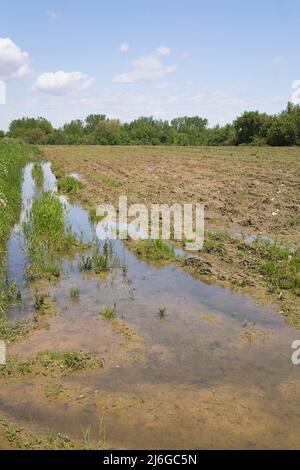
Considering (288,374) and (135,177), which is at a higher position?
(135,177)

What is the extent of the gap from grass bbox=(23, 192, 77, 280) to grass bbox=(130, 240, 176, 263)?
1446 mm

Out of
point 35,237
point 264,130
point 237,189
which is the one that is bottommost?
point 35,237

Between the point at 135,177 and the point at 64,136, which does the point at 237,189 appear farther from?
the point at 64,136

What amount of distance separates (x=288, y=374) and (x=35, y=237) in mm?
5994

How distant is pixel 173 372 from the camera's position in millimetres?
4781

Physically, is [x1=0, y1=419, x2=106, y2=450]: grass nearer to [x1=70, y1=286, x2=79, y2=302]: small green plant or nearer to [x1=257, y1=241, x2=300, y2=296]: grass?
[x1=70, y1=286, x2=79, y2=302]: small green plant

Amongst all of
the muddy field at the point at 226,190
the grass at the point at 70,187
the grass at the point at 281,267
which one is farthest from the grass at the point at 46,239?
the grass at the point at 70,187

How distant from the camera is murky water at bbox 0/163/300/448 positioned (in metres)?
3.91

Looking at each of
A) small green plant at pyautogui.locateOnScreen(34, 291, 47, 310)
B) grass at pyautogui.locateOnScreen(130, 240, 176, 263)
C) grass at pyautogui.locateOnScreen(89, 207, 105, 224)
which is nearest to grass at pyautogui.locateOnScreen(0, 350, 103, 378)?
small green plant at pyautogui.locateOnScreen(34, 291, 47, 310)

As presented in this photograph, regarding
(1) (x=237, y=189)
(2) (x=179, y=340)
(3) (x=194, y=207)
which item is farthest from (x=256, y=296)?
(1) (x=237, y=189)

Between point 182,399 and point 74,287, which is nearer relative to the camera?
point 182,399

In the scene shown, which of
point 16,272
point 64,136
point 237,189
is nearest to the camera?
point 16,272

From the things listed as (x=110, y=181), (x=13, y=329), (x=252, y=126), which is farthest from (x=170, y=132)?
(x=13, y=329)

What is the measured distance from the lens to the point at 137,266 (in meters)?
8.16
